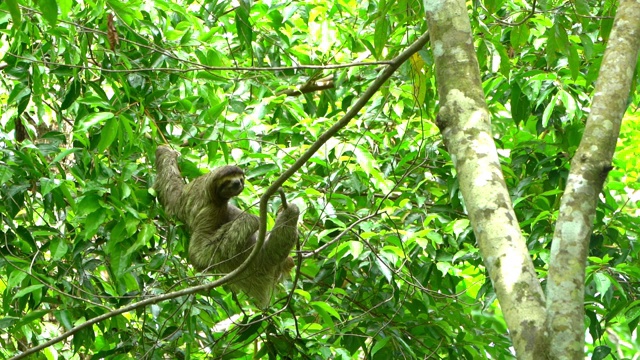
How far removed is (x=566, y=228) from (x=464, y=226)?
3.70 m

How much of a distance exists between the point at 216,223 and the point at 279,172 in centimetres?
89

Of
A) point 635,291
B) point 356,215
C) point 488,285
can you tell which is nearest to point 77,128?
point 356,215

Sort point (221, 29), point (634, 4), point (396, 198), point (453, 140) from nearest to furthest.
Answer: point (453, 140) → point (634, 4) → point (221, 29) → point (396, 198)

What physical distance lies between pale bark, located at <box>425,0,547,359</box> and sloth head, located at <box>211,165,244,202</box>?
3.68 meters

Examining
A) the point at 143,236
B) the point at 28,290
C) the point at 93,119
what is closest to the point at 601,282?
the point at 143,236

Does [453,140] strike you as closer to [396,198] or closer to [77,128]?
[77,128]

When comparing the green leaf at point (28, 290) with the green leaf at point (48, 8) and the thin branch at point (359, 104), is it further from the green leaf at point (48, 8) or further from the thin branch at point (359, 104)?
the green leaf at point (48, 8)

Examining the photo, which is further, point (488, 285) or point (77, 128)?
point (488, 285)

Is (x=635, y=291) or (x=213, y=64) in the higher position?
(x=213, y=64)

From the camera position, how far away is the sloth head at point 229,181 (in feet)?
22.8

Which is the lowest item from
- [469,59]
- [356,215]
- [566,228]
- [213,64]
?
[356,215]

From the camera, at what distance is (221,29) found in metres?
7.85

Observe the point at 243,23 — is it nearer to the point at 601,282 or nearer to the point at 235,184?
the point at 235,184

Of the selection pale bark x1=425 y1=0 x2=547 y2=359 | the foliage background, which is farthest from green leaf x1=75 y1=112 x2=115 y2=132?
pale bark x1=425 y1=0 x2=547 y2=359
